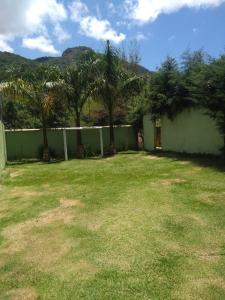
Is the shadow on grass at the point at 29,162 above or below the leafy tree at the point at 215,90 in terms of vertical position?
below

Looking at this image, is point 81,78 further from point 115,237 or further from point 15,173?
point 115,237

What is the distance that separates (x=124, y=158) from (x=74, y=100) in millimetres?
→ 3728

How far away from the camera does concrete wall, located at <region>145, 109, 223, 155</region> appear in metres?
16.7

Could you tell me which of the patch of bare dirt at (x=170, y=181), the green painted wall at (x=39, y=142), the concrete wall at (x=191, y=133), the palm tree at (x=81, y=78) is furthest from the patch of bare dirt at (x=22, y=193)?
the green painted wall at (x=39, y=142)

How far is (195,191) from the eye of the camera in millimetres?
10227

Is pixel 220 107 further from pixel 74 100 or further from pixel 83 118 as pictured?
pixel 83 118

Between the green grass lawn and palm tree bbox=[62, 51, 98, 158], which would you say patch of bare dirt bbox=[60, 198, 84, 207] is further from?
palm tree bbox=[62, 51, 98, 158]

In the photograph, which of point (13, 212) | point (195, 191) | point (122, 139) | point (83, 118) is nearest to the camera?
point (13, 212)

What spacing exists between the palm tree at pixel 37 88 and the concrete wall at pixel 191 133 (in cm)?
545

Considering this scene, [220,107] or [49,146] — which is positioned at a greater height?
[220,107]

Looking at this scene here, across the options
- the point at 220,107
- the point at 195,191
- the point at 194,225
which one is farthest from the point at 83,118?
the point at 194,225

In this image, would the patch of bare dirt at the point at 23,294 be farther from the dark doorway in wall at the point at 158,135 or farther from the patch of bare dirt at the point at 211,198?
the dark doorway in wall at the point at 158,135

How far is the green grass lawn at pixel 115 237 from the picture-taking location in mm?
5219

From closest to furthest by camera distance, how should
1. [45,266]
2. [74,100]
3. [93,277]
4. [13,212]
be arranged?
[93,277] → [45,266] → [13,212] → [74,100]
